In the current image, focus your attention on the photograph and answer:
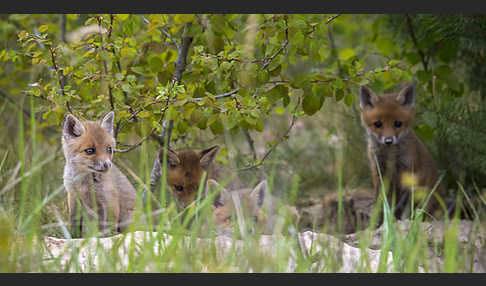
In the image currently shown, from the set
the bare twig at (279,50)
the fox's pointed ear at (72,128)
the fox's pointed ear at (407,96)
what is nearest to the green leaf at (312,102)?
the bare twig at (279,50)

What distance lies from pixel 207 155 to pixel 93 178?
48.7 inches

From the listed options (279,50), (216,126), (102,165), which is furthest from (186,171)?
(279,50)

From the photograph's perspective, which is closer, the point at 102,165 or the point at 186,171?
the point at 102,165

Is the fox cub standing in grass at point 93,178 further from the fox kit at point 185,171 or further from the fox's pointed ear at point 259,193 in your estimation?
the fox's pointed ear at point 259,193

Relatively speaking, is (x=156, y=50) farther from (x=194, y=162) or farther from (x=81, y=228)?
(x=81, y=228)

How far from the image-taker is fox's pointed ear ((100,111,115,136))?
13.4ft

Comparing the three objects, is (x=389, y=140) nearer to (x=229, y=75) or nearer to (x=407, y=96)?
(x=407, y=96)

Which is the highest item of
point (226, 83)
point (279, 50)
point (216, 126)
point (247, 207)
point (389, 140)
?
point (279, 50)

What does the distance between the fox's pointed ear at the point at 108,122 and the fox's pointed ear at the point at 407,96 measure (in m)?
3.37

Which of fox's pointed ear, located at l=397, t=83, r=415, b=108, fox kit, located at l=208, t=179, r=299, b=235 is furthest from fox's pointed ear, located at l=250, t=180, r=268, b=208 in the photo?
fox's pointed ear, located at l=397, t=83, r=415, b=108

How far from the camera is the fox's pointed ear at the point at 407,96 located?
603cm

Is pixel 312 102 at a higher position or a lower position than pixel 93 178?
higher

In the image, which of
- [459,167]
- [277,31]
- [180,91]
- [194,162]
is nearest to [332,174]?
[459,167]

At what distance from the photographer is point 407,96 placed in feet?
20.0
